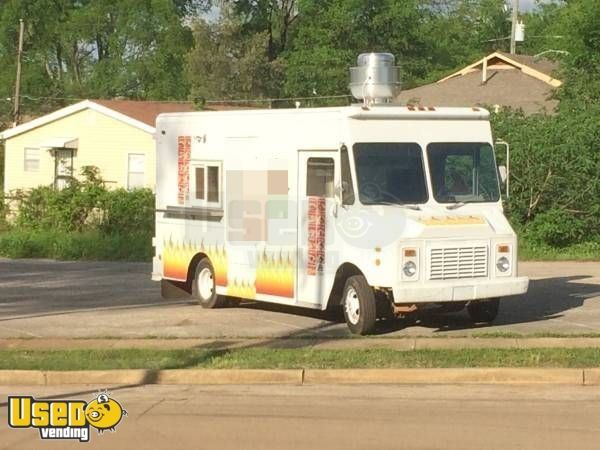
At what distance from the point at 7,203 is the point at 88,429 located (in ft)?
88.5

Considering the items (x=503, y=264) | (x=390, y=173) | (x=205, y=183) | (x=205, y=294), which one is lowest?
(x=205, y=294)

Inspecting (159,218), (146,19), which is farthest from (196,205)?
(146,19)

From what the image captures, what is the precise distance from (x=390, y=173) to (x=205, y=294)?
4.09 m

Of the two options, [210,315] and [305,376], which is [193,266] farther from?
[305,376]

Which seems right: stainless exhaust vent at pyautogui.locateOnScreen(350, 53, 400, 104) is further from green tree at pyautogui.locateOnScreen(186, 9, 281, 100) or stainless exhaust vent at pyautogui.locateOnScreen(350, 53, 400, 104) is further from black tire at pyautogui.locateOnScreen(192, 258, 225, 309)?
green tree at pyautogui.locateOnScreen(186, 9, 281, 100)

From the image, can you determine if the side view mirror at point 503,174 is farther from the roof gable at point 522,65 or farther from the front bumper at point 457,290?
the roof gable at point 522,65

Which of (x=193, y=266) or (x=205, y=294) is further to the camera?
(x=193, y=266)

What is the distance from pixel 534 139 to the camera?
2516 cm

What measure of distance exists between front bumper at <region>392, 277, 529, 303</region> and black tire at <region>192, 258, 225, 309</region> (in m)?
4.02

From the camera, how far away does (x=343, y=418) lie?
31.3ft

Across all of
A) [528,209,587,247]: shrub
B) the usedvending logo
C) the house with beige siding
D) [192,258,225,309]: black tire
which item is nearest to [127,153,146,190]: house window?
the house with beige siding

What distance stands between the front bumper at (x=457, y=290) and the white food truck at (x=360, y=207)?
1 cm

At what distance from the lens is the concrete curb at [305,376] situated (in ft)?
36.5

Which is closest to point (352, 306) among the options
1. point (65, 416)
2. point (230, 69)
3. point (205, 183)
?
point (205, 183)
